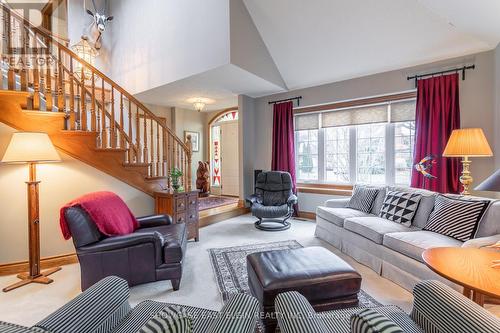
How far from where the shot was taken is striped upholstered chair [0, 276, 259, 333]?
3.18 feet

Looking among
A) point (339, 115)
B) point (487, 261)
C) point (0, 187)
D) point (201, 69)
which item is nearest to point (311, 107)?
point (339, 115)

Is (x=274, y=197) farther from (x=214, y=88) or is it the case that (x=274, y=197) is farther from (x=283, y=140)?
(x=214, y=88)

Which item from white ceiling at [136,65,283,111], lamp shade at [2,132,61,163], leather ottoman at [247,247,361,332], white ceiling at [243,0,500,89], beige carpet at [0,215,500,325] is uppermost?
white ceiling at [243,0,500,89]

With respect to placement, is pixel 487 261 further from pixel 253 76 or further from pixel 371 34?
pixel 253 76

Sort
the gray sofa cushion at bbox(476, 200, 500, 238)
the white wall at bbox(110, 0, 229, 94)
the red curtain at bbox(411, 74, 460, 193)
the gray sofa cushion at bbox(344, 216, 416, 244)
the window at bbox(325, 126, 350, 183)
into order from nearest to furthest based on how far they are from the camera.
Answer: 1. the gray sofa cushion at bbox(476, 200, 500, 238)
2. the gray sofa cushion at bbox(344, 216, 416, 244)
3. the red curtain at bbox(411, 74, 460, 193)
4. the white wall at bbox(110, 0, 229, 94)
5. the window at bbox(325, 126, 350, 183)

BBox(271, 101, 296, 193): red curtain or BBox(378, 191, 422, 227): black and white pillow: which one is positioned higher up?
BBox(271, 101, 296, 193): red curtain

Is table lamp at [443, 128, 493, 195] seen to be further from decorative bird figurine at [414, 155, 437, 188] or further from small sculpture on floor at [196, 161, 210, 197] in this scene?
small sculpture on floor at [196, 161, 210, 197]

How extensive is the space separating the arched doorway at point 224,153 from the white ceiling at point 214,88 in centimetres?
86

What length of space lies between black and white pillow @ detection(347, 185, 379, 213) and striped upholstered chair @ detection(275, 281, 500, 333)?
2291mm

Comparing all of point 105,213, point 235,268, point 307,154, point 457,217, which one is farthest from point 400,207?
point 105,213

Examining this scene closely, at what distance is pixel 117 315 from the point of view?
46.3 inches

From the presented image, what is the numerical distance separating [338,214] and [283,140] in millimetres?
2088

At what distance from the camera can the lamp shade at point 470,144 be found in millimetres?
2686

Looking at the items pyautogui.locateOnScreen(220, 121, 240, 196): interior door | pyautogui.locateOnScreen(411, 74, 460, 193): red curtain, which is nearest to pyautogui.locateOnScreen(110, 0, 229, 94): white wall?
pyautogui.locateOnScreen(220, 121, 240, 196): interior door
